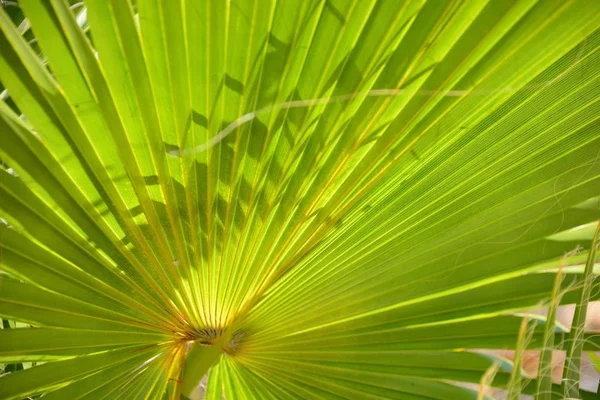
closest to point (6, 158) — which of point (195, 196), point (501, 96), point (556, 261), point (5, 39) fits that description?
point (5, 39)

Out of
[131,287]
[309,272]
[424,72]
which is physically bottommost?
[131,287]

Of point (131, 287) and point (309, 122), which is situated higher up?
point (309, 122)

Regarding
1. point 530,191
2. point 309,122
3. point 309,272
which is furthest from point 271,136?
point 530,191

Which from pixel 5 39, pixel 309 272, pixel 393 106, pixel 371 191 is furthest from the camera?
pixel 309 272

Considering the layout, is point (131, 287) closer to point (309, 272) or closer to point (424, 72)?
point (309, 272)

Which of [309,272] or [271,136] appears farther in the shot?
[309,272]

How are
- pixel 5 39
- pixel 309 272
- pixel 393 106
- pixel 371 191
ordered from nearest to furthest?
pixel 5 39 → pixel 393 106 → pixel 371 191 → pixel 309 272
